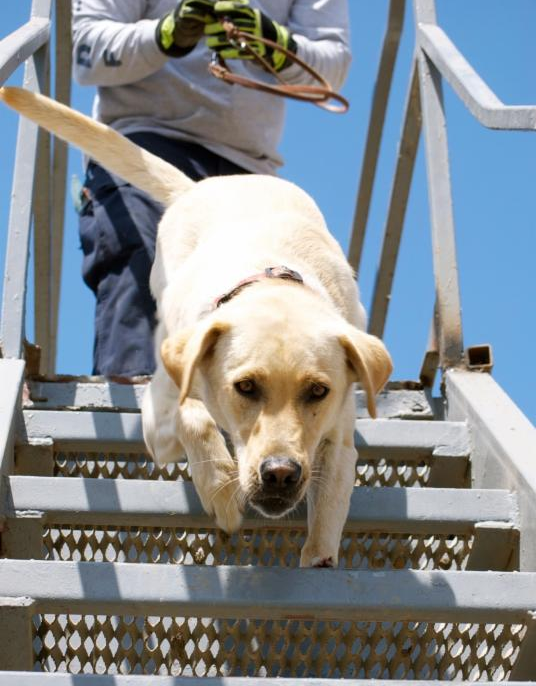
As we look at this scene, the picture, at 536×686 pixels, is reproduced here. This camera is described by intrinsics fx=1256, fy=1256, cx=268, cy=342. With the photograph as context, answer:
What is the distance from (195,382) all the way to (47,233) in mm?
1571

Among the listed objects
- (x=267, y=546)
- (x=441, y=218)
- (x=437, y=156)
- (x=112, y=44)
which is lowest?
(x=267, y=546)

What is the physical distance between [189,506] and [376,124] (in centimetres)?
264

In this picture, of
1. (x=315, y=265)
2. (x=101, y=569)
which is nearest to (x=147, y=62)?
(x=315, y=265)

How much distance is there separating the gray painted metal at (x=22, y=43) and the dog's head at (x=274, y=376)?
82 centimetres

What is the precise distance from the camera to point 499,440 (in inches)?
113

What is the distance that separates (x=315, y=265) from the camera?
302cm

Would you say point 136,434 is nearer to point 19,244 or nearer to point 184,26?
point 19,244

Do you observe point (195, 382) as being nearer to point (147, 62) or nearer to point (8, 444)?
point (8, 444)

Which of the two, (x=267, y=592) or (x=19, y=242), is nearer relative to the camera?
(x=267, y=592)

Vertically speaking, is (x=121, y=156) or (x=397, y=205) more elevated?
(x=121, y=156)

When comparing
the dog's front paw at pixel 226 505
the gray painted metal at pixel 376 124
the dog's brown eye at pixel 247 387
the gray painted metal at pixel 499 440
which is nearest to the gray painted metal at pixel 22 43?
the dog's brown eye at pixel 247 387

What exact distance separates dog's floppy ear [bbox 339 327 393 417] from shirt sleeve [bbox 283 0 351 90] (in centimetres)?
187

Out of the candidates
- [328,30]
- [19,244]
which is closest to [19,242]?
[19,244]

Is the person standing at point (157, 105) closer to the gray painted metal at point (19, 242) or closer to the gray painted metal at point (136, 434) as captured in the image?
the gray painted metal at point (19, 242)
